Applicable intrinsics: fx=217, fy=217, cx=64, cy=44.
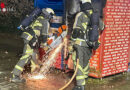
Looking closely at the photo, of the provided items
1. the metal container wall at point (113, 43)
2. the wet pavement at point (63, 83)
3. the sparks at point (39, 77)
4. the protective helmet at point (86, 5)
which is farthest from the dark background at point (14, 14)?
the protective helmet at point (86, 5)

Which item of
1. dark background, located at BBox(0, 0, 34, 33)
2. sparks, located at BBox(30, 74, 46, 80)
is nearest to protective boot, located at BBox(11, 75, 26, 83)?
sparks, located at BBox(30, 74, 46, 80)

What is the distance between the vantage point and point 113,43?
5688mm

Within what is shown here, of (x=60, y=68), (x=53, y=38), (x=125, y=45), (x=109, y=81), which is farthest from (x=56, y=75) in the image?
(x=125, y=45)

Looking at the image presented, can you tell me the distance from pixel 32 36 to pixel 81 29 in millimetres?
1412

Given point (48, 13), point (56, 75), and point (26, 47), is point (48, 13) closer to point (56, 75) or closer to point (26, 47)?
point (26, 47)

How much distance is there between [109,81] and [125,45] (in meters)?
1.15

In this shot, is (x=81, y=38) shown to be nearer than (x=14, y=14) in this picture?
Yes

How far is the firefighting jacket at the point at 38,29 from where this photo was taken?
5.49 m

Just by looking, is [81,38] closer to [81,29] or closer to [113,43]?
[81,29]

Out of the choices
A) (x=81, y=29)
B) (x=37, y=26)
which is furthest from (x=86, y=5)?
(x=37, y=26)

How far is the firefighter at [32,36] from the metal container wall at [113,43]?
4.68 ft

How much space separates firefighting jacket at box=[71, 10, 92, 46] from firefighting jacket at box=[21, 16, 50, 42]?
1062 mm

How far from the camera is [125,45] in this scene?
6.08 m

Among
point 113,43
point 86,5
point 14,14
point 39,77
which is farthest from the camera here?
point 14,14
